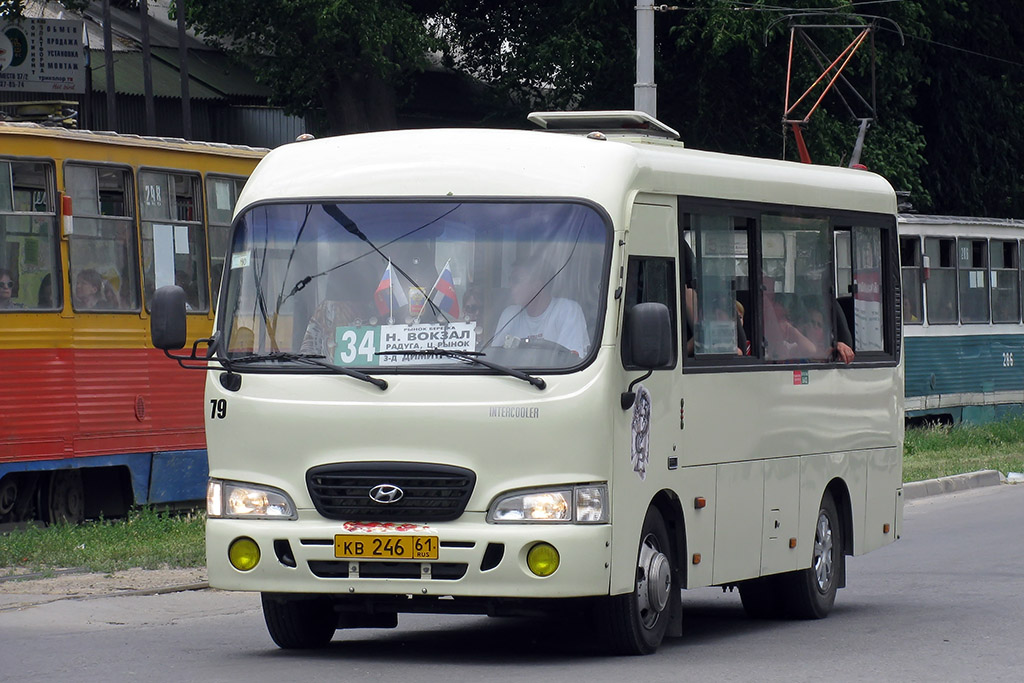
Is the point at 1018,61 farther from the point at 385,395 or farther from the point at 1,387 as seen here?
the point at 385,395

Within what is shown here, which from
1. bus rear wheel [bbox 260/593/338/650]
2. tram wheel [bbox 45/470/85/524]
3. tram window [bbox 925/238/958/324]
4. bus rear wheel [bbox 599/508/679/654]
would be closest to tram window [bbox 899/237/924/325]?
tram window [bbox 925/238/958/324]

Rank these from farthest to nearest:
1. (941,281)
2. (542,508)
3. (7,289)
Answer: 1. (941,281)
2. (7,289)
3. (542,508)

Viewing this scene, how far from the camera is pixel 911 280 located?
28.4 meters

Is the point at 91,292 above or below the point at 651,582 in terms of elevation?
above

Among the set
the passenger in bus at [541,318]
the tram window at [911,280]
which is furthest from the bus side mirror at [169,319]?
the tram window at [911,280]

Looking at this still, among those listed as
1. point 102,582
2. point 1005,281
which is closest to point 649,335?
point 102,582

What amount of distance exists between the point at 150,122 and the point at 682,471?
18964mm

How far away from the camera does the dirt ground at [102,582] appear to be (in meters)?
12.0

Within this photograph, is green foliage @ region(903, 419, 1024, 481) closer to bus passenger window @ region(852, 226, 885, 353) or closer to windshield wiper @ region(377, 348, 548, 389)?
bus passenger window @ region(852, 226, 885, 353)

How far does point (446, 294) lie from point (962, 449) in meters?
17.7

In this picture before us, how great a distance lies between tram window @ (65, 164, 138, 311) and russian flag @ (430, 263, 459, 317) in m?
7.56

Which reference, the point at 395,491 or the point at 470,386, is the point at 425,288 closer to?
the point at 470,386

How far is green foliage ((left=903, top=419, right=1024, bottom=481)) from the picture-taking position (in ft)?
73.8

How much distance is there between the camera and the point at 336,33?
96.4ft
